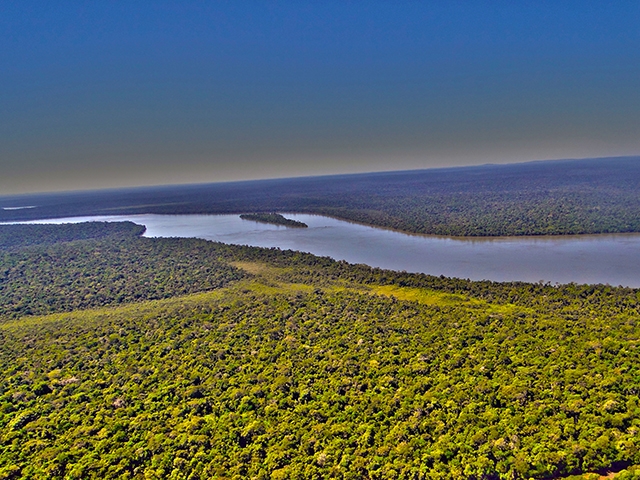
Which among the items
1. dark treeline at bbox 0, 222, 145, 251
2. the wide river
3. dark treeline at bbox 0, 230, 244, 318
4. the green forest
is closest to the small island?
the wide river

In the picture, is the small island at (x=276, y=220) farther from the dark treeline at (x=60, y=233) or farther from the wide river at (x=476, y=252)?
the dark treeline at (x=60, y=233)

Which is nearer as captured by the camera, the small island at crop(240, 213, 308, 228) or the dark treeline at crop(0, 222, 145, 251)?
the dark treeline at crop(0, 222, 145, 251)

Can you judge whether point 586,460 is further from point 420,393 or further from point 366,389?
point 366,389

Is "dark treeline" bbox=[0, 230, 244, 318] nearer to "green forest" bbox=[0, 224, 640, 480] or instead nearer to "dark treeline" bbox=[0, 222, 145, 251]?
"green forest" bbox=[0, 224, 640, 480]

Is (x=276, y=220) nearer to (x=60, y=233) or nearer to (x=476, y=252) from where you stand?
(x=60, y=233)

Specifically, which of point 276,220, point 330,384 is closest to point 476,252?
point 330,384

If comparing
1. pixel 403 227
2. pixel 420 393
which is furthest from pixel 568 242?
pixel 420 393
